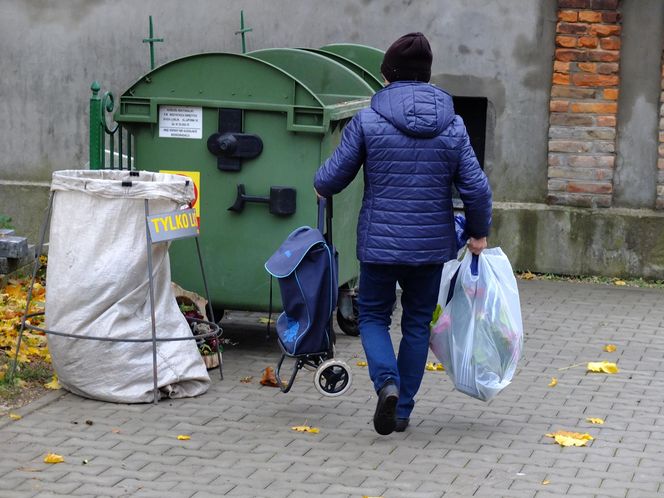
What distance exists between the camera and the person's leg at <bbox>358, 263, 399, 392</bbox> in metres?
5.33

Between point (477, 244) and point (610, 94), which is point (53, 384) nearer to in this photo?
point (477, 244)

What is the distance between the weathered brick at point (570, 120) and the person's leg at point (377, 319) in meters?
4.20

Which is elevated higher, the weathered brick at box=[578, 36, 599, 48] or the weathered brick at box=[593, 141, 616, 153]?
the weathered brick at box=[578, 36, 599, 48]

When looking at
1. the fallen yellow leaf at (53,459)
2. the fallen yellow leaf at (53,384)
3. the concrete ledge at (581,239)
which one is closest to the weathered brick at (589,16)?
the concrete ledge at (581,239)

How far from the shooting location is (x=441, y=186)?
5320mm

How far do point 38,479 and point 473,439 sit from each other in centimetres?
192

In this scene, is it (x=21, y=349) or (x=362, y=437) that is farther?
(x=21, y=349)

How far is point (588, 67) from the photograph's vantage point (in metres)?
9.18

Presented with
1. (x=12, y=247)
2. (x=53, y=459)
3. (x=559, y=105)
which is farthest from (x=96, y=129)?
(x=559, y=105)

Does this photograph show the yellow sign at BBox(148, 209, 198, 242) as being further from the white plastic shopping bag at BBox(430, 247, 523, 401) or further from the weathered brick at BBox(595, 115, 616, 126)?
the weathered brick at BBox(595, 115, 616, 126)

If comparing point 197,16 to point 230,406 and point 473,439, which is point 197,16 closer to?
point 230,406

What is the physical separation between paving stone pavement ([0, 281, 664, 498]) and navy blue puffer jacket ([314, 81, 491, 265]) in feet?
2.80

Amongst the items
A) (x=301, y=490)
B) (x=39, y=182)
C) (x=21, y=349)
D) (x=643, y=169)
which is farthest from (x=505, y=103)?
(x=301, y=490)

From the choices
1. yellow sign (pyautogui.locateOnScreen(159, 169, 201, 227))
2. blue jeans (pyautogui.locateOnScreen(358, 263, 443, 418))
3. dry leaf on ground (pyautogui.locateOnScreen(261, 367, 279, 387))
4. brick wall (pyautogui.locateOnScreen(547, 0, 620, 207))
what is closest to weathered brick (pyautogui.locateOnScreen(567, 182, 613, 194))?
brick wall (pyautogui.locateOnScreen(547, 0, 620, 207))
